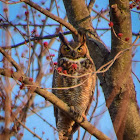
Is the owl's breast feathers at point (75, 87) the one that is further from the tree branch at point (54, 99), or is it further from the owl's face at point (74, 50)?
the tree branch at point (54, 99)

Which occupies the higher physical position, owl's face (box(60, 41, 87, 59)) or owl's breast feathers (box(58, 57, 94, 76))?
owl's face (box(60, 41, 87, 59))

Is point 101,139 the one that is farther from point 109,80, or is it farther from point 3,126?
point 3,126

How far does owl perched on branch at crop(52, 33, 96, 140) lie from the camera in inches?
118

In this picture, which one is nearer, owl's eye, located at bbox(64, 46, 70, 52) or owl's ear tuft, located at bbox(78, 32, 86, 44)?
owl's ear tuft, located at bbox(78, 32, 86, 44)

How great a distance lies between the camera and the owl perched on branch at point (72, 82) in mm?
3002

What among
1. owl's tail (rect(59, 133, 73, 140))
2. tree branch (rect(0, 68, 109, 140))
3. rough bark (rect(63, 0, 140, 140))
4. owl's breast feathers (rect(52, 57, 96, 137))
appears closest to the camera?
tree branch (rect(0, 68, 109, 140))

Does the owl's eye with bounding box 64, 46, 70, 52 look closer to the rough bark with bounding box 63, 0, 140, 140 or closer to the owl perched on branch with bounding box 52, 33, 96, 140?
the owl perched on branch with bounding box 52, 33, 96, 140

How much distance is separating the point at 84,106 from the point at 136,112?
0.72 metres

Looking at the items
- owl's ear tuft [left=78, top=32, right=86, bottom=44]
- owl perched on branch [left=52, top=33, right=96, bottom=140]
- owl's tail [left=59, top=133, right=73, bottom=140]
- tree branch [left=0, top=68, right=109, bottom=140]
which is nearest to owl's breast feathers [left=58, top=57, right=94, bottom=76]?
owl perched on branch [left=52, top=33, right=96, bottom=140]

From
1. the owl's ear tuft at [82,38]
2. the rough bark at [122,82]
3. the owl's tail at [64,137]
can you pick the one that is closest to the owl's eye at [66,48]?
the owl's ear tuft at [82,38]

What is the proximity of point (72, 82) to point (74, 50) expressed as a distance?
1.36ft

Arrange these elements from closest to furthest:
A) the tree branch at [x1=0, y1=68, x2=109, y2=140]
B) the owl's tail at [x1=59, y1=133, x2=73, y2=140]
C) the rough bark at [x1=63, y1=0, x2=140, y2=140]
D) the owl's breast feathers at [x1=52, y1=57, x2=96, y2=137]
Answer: the tree branch at [x1=0, y1=68, x2=109, y2=140], the rough bark at [x1=63, y1=0, x2=140, y2=140], the owl's breast feathers at [x1=52, y1=57, x2=96, y2=137], the owl's tail at [x1=59, y1=133, x2=73, y2=140]

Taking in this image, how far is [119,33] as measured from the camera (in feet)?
7.97

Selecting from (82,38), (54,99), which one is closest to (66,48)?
(82,38)
